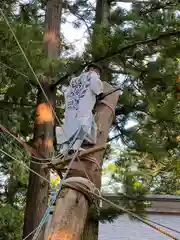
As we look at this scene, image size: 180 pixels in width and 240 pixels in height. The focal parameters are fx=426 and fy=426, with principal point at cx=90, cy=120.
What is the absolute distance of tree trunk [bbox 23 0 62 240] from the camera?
3.59 m

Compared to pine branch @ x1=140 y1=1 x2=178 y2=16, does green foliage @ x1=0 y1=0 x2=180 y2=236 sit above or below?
below

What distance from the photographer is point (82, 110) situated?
275 cm

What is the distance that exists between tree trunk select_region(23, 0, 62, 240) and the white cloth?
77 centimetres

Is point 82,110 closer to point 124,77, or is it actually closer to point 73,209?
point 73,209

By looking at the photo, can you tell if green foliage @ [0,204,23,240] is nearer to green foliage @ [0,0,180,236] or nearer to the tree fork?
green foliage @ [0,0,180,236]

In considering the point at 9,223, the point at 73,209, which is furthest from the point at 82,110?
the point at 9,223

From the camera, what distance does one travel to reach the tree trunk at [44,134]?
3.59 m

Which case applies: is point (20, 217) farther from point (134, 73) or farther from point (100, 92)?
point (100, 92)

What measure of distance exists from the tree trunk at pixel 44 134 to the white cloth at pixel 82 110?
0.77 meters

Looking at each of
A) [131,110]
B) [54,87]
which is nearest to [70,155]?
[54,87]

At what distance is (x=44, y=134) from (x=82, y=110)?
3.71ft

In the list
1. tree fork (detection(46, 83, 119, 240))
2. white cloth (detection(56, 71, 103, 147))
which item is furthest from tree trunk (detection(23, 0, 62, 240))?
tree fork (detection(46, 83, 119, 240))

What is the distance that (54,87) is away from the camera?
13.0ft

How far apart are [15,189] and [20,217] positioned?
2.15ft
